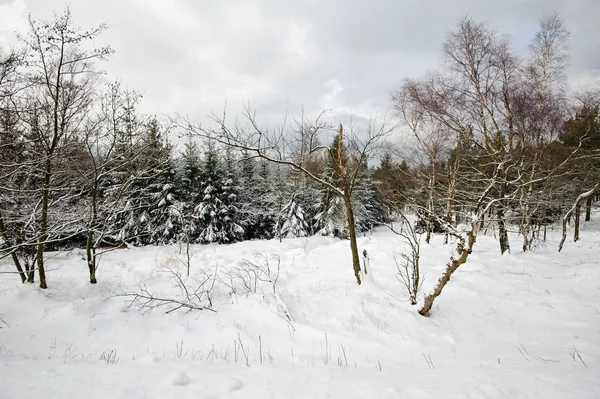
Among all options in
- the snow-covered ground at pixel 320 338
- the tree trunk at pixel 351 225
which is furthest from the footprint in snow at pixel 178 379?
the tree trunk at pixel 351 225

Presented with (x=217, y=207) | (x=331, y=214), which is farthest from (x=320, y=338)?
(x=331, y=214)

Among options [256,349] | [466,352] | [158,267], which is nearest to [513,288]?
[466,352]

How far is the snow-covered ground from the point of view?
10.2ft

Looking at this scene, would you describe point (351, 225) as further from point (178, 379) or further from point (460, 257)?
point (178, 379)

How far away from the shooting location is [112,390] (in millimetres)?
2895

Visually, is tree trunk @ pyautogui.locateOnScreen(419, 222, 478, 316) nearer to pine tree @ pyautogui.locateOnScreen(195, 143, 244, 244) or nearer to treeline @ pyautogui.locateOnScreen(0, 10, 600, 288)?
treeline @ pyautogui.locateOnScreen(0, 10, 600, 288)

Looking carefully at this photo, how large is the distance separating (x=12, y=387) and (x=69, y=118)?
813cm

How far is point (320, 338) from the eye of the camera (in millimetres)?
5535

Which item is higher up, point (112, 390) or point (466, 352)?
point (112, 390)

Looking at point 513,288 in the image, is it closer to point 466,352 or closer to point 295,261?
point 466,352

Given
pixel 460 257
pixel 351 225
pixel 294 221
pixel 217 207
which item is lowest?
pixel 294 221

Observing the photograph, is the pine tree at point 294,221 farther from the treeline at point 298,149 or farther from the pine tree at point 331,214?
the treeline at point 298,149

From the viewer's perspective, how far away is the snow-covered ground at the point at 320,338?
311cm

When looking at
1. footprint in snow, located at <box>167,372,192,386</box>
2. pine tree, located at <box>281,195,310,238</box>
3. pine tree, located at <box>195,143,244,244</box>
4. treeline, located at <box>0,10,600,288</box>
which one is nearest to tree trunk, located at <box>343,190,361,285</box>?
treeline, located at <box>0,10,600,288</box>
